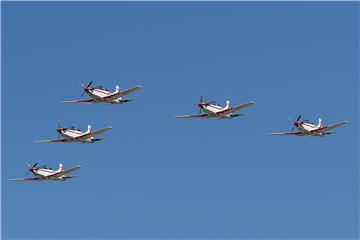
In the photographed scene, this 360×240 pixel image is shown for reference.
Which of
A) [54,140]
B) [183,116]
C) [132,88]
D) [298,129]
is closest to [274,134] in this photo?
[298,129]

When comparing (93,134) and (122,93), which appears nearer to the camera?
(122,93)

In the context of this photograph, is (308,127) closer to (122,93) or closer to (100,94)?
(122,93)

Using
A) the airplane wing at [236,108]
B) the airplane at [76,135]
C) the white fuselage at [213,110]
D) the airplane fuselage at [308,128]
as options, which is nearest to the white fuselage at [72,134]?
the airplane at [76,135]

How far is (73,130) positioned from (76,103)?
3683 millimetres

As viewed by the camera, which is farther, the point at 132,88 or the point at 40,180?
the point at 40,180

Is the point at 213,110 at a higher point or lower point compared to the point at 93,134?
higher

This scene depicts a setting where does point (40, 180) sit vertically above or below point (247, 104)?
below

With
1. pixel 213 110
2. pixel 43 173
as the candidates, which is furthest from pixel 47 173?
pixel 213 110

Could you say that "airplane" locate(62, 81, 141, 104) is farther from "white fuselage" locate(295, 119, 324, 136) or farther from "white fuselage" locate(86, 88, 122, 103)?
"white fuselage" locate(295, 119, 324, 136)

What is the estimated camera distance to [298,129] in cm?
13362

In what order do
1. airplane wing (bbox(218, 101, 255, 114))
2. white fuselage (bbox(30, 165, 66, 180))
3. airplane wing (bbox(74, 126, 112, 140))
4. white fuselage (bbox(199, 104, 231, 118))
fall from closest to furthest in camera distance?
airplane wing (bbox(74, 126, 112, 140)), airplane wing (bbox(218, 101, 255, 114)), white fuselage (bbox(199, 104, 231, 118)), white fuselage (bbox(30, 165, 66, 180))

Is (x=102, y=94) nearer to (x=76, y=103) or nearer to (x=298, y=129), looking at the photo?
(x=76, y=103)

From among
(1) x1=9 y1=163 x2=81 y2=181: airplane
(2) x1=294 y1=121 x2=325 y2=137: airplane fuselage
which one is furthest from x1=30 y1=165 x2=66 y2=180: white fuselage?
(2) x1=294 y1=121 x2=325 y2=137: airplane fuselage

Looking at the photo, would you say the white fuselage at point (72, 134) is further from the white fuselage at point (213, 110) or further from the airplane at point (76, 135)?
the white fuselage at point (213, 110)
